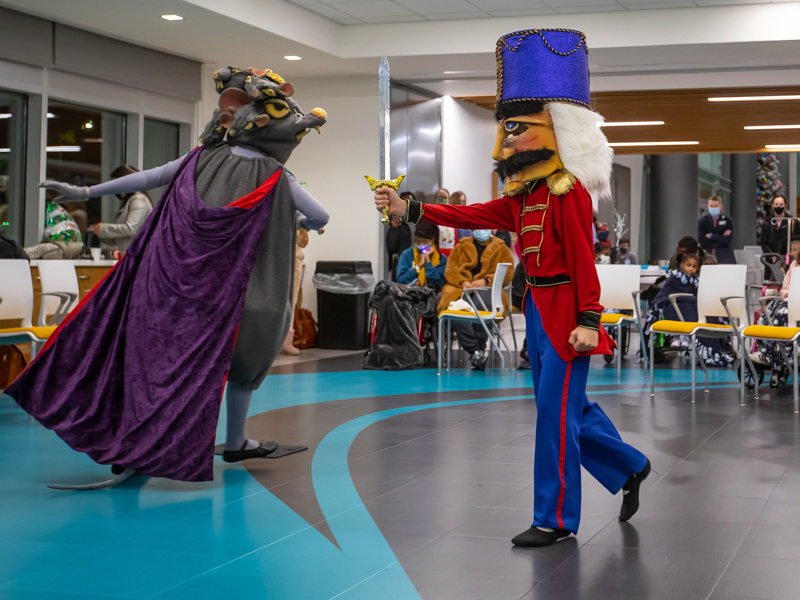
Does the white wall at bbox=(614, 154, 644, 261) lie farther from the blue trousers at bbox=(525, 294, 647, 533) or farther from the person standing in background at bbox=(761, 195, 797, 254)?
the blue trousers at bbox=(525, 294, 647, 533)

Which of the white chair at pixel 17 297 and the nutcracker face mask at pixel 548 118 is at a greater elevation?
the nutcracker face mask at pixel 548 118

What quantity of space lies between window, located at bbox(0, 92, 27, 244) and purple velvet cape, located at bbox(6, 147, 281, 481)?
505cm

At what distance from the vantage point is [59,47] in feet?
28.0

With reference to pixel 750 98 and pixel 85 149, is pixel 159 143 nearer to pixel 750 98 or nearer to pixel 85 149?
pixel 85 149

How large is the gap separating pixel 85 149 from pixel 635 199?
16.6m

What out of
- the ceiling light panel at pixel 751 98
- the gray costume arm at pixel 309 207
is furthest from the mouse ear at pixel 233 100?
the ceiling light panel at pixel 751 98

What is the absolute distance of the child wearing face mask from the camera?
8.91 metres

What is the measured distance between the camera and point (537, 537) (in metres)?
2.93

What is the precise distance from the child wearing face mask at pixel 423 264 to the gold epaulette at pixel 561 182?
18.9 feet

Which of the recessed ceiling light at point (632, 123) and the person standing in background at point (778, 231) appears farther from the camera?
the recessed ceiling light at point (632, 123)

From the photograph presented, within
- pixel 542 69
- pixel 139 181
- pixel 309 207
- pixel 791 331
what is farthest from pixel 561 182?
pixel 791 331

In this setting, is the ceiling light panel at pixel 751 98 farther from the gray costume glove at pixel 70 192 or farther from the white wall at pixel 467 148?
the gray costume glove at pixel 70 192

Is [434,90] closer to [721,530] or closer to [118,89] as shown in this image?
[118,89]

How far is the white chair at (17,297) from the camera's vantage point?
5668mm
